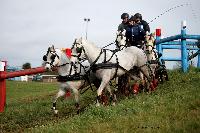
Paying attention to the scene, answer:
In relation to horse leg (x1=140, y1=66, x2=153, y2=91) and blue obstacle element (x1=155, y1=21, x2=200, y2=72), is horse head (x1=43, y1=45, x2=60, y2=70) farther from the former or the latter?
blue obstacle element (x1=155, y1=21, x2=200, y2=72)

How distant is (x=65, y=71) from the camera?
11844 millimetres

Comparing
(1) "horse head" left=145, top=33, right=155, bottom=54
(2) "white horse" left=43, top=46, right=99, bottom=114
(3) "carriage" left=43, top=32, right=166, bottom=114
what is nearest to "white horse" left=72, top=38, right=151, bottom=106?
(3) "carriage" left=43, top=32, right=166, bottom=114

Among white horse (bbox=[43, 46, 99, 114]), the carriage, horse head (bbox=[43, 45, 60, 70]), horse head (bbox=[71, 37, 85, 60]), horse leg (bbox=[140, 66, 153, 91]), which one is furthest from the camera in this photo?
horse leg (bbox=[140, 66, 153, 91])

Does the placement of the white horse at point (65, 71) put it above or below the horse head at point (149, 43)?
below

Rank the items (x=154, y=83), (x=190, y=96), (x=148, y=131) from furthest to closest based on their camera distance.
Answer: (x=154, y=83) < (x=190, y=96) < (x=148, y=131)

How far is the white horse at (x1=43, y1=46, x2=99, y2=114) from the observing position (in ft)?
38.2

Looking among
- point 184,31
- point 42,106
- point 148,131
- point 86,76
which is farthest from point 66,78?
point 184,31

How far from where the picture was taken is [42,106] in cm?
1498

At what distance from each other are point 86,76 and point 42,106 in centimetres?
391

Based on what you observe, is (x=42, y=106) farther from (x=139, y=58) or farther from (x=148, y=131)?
(x=148, y=131)

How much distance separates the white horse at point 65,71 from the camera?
38.2ft

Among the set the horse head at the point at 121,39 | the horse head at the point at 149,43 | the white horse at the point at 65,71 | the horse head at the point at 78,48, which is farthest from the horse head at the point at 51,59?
the horse head at the point at 149,43

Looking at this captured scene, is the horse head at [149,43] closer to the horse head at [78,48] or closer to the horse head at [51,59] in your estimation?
the horse head at [78,48]

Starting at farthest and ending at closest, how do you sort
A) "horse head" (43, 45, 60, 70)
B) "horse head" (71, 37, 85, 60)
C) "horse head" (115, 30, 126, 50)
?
1. "horse head" (115, 30, 126, 50)
2. "horse head" (43, 45, 60, 70)
3. "horse head" (71, 37, 85, 60)
